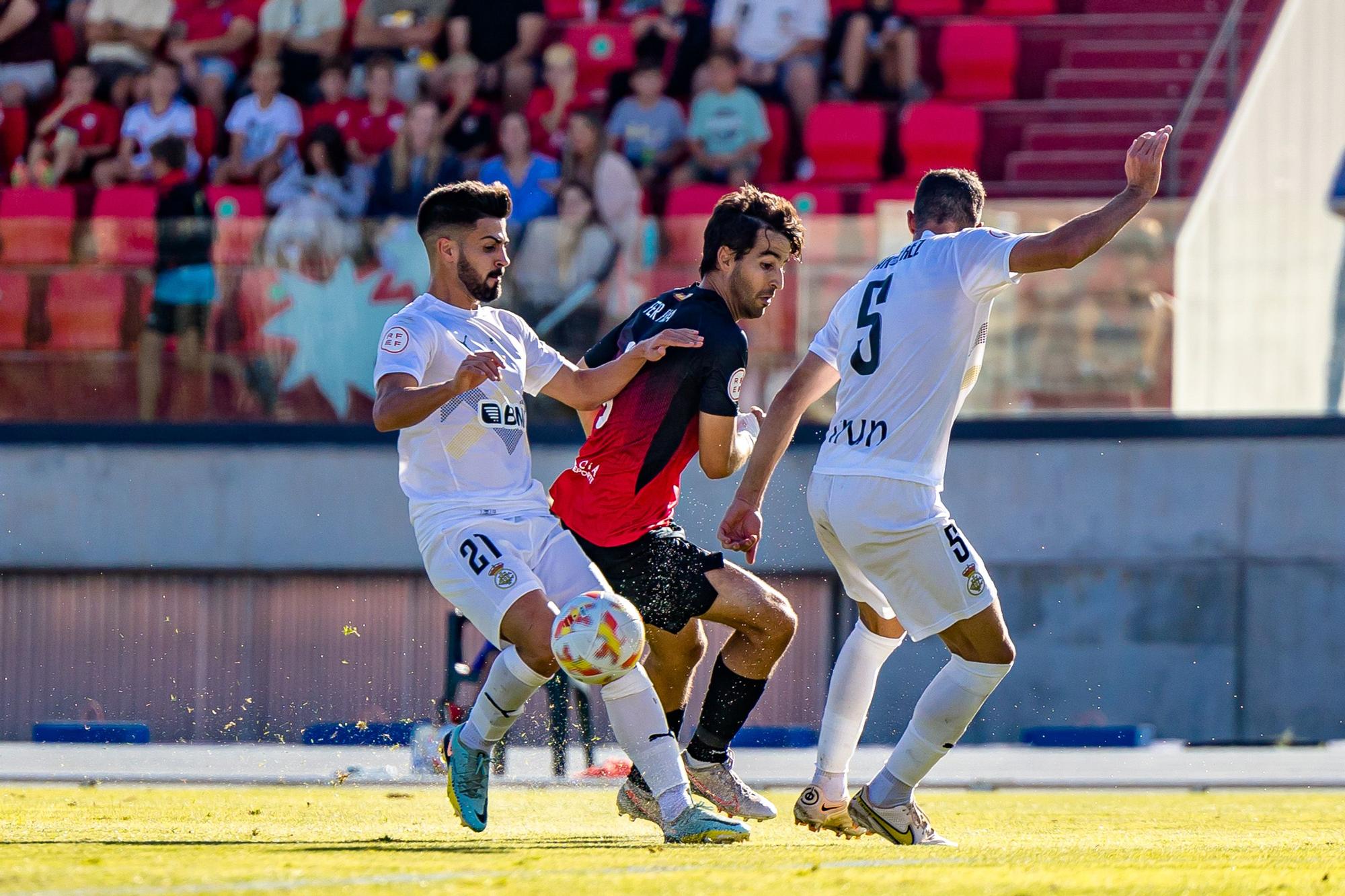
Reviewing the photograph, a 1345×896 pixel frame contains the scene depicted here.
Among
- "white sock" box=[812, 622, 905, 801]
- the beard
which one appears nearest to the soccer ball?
"white sock" box=[812, 622, 905, 801]

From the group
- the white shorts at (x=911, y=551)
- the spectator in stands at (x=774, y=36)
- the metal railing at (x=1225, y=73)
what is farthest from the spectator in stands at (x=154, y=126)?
the white shorts at (x=911, y=551)

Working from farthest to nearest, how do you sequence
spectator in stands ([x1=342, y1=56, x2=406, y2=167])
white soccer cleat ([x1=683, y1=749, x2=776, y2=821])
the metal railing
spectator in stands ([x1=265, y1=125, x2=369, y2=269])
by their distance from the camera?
spectator in stands ([x1=342, y1=56, x2=406, y2=167]), the metal railing, spectator in stands ([x1=265, y1=125, x2=369, y2=269]), white soccer cleat ([x1=683, y1=749, x2=776, y2=821])

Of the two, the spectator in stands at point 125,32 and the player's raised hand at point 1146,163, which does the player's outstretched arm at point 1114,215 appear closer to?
the player's raised hand at point 1146,163

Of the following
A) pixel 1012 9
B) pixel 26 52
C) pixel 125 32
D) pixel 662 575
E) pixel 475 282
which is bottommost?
pixel 662 575

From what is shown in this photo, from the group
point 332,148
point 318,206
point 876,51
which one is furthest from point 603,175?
point 876,51

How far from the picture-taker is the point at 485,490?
236 inches

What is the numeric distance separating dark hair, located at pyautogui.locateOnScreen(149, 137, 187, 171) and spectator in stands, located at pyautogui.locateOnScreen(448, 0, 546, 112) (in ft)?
8.33

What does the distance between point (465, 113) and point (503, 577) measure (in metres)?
9.72

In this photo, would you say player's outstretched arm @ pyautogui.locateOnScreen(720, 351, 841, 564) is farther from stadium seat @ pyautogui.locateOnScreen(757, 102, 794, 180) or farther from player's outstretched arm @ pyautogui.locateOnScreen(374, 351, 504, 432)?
stadium seat @ pyautogui.locateOnScreen(757, 102, 794, 180)

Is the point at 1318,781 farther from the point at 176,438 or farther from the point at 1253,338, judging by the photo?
the point at 176,438

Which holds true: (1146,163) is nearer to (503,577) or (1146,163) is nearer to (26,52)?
(503,577)

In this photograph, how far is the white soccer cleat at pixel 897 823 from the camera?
5.89m

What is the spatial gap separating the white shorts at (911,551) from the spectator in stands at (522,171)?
6905 mm

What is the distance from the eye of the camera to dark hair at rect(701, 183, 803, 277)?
21.3 feet
